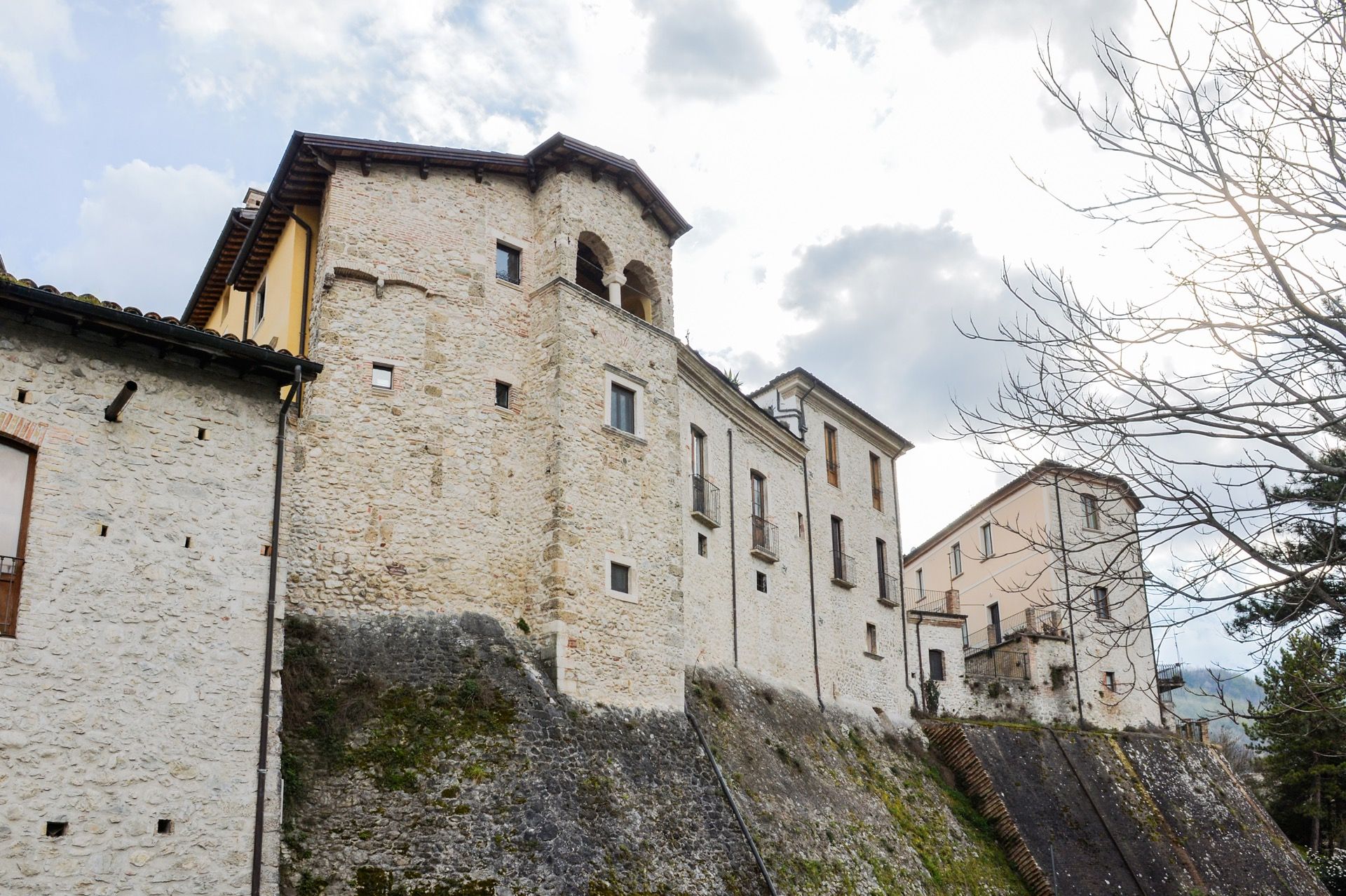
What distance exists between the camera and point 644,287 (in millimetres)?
25531

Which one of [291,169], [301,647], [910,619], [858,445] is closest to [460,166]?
[291,169]

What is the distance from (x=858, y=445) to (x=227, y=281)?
65.1 ft

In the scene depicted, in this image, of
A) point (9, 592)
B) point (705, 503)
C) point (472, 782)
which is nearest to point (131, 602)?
point (9, 592)

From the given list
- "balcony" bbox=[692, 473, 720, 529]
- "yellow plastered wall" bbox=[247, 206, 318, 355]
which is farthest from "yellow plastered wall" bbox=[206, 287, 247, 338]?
"balcony" bbox=[692, 473, 720, 529]

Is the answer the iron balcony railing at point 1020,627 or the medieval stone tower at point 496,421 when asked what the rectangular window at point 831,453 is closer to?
the iron balcony railing at point 1020,627

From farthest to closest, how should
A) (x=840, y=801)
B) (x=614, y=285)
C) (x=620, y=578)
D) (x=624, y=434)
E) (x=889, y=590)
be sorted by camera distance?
(x=889, y=590) → (x=840, y=801) → (x=614, y=285) → (x=624, y=434) → (x=620, y=578)

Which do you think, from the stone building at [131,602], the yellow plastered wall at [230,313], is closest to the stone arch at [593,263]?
the yellow plastered wall at [230,313]

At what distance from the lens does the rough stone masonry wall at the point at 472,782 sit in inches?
627

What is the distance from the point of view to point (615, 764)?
1961 centimetres

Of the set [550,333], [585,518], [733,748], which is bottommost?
[733,748]

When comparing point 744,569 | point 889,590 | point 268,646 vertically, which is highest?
point 889,590

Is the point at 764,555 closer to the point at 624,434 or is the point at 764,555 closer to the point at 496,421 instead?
the point at 624,434

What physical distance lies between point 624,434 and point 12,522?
12251 mm

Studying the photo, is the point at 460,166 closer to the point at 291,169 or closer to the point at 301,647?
the point at 291,169
